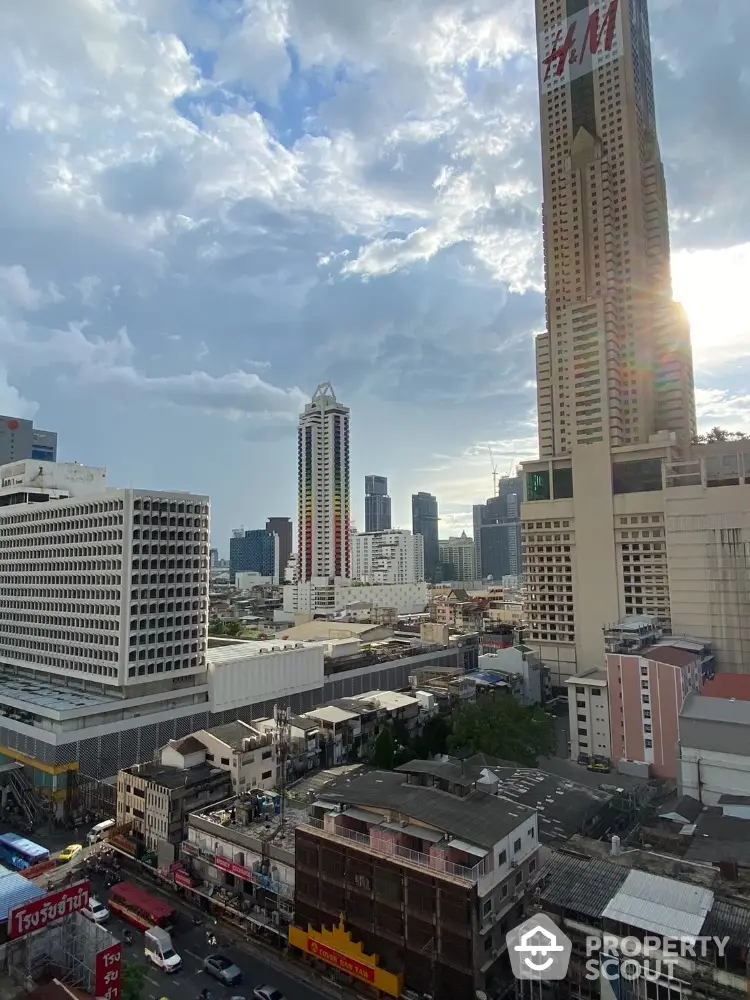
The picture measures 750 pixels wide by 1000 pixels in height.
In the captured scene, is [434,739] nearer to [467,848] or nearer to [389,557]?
[467,848]

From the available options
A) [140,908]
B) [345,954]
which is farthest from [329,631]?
[345,954]

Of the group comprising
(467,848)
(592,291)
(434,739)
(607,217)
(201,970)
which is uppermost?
(607,217)

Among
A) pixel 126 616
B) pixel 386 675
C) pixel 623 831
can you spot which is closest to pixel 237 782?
pixel 126 616

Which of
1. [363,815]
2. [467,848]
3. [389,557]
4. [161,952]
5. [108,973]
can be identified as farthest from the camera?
[389,557]

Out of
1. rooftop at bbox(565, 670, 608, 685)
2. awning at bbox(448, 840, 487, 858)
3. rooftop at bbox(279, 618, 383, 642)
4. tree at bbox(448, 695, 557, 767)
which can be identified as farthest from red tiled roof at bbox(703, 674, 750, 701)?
rooftop at bbox(279, 618, 383, 642)

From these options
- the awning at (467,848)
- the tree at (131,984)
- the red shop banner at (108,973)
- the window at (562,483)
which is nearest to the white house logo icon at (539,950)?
the awning at (467,848)

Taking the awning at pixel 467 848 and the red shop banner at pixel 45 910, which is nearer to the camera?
the red shop banner at pixel 45 910

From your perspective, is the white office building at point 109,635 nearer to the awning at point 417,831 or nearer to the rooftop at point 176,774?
the rooftop at point 176,774
